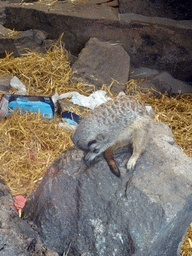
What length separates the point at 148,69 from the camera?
5.08m

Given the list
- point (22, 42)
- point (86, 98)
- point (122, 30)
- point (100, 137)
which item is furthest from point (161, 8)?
point (100, 137)

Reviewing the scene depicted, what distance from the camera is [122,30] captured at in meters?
4.81

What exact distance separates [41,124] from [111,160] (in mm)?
1962

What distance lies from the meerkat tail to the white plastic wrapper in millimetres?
2687

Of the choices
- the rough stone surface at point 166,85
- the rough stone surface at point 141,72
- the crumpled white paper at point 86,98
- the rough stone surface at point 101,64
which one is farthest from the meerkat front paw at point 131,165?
the rough stone surface at point 141,72

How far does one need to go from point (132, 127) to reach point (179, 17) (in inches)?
131

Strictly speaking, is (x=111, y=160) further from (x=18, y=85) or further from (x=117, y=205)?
(x=18, y=85)

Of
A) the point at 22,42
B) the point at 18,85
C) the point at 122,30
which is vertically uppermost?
the point at 122,30

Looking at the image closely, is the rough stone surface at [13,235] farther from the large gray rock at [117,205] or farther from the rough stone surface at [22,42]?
the rough stone surface at [22,42]

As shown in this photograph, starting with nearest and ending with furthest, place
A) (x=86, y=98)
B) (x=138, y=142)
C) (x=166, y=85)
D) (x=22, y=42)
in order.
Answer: (x=138, y=142) < (x=86, y=98) < (x=166, y=85) < (x=22, y=42)

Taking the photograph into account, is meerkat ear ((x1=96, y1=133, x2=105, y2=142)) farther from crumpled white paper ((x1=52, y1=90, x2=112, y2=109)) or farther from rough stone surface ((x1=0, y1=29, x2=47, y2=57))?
rough stone surface ((x1=0, y1=29, x2=47, y2=57))

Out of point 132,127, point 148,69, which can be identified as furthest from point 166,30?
point 132,127

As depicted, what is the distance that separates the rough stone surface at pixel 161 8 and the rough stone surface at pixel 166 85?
0.98 m

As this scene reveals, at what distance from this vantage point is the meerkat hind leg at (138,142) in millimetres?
1965
